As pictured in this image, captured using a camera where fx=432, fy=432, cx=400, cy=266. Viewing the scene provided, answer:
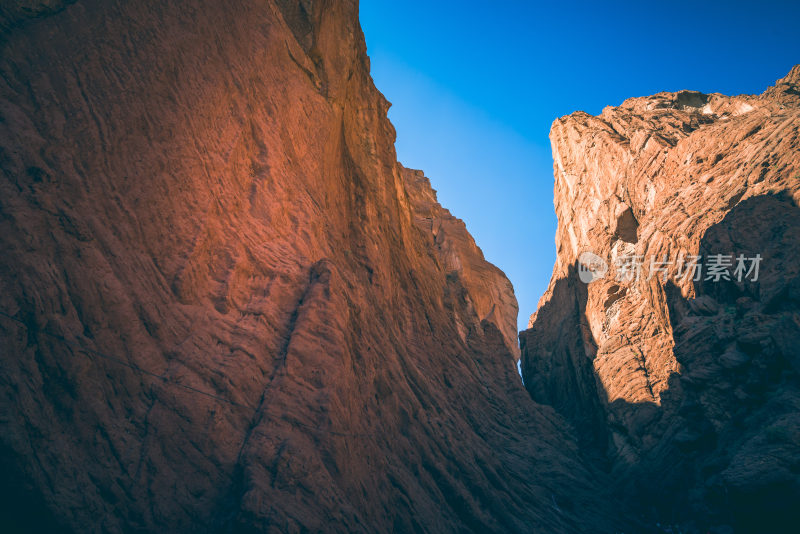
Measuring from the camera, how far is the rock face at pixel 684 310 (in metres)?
14.4

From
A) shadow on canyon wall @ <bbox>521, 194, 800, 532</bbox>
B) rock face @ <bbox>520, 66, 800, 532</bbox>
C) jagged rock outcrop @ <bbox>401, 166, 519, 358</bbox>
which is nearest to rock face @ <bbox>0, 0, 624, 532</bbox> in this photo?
shadow on canyon wall @ <bbox>521, 194, 800, 532</bbox>

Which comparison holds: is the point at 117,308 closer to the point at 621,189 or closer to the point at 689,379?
the point at 689,379

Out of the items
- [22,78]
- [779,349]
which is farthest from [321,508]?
[779,349]

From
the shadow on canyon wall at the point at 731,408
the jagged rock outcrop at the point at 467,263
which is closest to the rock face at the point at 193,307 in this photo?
the shadow on canyon wall at the point at 731,408

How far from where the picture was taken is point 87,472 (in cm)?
685

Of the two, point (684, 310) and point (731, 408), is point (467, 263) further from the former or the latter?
point (731, 408)

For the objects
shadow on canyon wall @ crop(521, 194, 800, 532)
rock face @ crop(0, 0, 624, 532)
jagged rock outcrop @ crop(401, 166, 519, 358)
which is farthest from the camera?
jagged rock outcrop @ crop(401, 166, 519, 358)

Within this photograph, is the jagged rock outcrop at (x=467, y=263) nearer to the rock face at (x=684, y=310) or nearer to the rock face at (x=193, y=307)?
the rock face at (x=684, y=310)

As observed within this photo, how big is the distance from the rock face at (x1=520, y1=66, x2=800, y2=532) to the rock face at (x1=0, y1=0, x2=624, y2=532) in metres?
2.37

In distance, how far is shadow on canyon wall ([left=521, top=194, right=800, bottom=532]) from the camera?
12.6 meters

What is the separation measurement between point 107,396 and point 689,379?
19.7 m

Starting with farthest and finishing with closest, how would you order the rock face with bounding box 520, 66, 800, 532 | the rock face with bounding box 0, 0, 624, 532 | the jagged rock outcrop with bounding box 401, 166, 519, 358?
the jagged rock outcrop with bounding box 401, 166, 519, 358
the rock face with bounding box 520, 66, 800, 532
the rock face with bounding box 0, 0, 624, 532

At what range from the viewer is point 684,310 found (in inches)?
870

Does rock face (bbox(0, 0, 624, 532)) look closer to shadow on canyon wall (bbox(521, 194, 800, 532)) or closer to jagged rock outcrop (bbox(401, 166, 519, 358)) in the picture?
shadow on canyon wall (bbox(521, 194, 800, 532))
